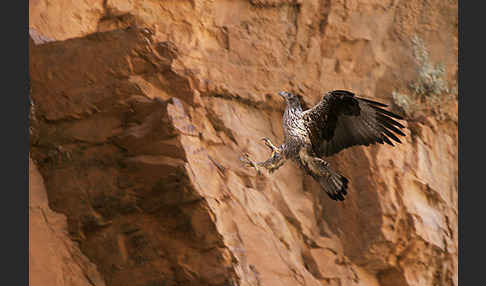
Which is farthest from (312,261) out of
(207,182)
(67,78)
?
(67,78)

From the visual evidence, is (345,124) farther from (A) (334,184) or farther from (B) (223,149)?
(B) (223,149)

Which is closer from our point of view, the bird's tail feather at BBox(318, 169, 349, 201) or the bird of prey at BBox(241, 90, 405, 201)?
the bird of prey at BBox(241, 90, 405, 201)

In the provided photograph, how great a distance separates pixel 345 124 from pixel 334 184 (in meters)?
0.54

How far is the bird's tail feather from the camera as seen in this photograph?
6.16 m

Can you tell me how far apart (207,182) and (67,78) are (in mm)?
1817

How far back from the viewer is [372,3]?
9422 millimetres

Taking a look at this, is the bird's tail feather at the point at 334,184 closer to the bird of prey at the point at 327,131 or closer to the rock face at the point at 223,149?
the bird of prey at the point at 327,131

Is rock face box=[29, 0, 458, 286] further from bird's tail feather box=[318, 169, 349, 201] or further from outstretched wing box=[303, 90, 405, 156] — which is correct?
outstretched wing box=[303, 90, 405, 156]

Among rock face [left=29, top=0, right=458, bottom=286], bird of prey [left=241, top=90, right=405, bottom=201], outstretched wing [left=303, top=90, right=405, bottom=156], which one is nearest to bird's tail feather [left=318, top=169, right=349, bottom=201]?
bird of prey [left=241, top=90, right=405, bottom=201]

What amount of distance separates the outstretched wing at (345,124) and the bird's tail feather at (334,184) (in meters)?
0.20

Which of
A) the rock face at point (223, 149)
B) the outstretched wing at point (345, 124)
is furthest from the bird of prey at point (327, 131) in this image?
the rock face at point (223, 149)

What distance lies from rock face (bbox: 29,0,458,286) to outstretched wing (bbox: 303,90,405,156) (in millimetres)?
1402

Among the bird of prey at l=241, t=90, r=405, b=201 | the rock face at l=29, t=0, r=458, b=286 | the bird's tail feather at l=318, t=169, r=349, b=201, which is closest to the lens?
the bird of prey at l=241, t=90, r=405, b=201

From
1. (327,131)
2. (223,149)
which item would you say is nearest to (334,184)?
(327,131)
